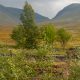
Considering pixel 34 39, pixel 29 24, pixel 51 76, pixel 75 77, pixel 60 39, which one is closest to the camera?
pixel 75 77

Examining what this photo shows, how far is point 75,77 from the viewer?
26.4m

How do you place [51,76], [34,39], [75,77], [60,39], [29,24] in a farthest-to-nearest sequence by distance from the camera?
[60,39] → [29,24] → [34,39] → [51,76] → [75,77]

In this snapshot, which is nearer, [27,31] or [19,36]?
[19,36]

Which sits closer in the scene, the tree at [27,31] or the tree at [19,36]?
the tree at [27,31]

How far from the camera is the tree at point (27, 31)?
10456cm

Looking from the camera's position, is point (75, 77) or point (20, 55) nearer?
point (75, 77)

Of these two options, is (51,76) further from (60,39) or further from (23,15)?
(60,39)

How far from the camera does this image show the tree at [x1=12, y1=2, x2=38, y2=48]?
105 meters

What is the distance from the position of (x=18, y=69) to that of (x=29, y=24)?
278 feet

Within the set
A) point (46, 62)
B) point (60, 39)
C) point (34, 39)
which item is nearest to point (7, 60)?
point (46, 62)

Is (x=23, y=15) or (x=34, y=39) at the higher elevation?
(x=23, y=15)

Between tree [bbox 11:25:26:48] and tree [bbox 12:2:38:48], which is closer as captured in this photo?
tree [bbox 12:2:38:48]

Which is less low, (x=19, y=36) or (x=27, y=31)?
(x=27, y=31)

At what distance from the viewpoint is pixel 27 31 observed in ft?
361
